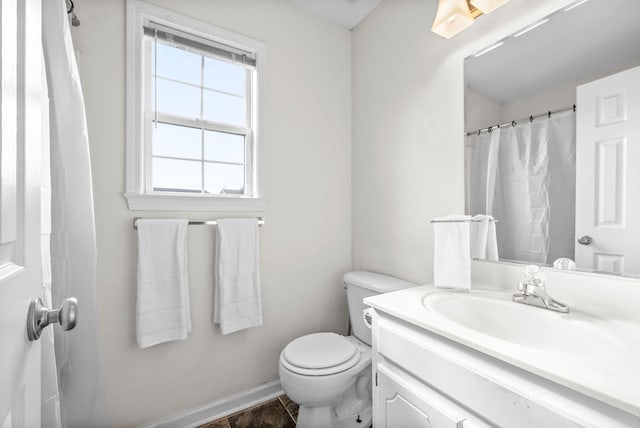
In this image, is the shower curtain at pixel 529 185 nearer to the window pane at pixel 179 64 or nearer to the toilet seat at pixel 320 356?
the toilet seat at pixel 320 356

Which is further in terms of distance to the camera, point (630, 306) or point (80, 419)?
point (80, 419)

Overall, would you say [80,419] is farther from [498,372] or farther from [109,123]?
[498,372]

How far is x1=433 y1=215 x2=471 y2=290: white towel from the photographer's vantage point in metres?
1.11

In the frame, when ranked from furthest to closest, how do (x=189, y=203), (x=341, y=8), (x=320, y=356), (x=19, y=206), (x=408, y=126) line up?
(x=341, y=8) → (x=408, y=126) → (x=189, y=203) → (x=320, y=356) → (x=19, y=206)

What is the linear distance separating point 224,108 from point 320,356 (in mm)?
1461

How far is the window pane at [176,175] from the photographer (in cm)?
148

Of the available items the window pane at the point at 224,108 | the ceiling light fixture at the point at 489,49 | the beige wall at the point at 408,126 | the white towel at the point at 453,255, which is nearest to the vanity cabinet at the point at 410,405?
the white towel at the point at 453,255

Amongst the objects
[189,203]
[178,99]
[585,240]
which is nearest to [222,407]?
[189,203]

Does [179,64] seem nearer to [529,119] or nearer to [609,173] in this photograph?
[529,119]

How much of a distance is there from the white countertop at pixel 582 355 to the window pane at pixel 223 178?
1137 mm

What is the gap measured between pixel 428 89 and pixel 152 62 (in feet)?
4.73

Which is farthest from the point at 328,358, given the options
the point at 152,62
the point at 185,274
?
the point at 152,62

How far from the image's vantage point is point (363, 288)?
160 centimetres

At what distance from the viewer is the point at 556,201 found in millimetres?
1016
